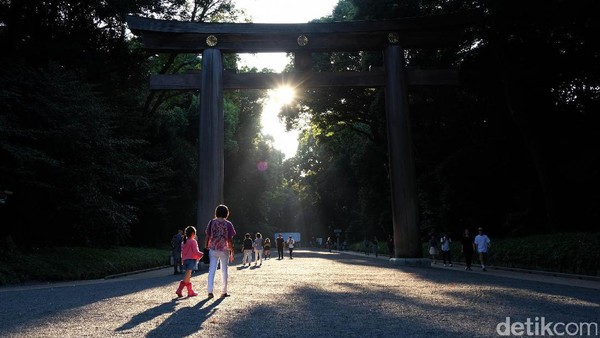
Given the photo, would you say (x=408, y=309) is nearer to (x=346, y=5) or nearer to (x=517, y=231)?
(x=517, y=231)

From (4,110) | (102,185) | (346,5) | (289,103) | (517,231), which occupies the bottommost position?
(517,231)

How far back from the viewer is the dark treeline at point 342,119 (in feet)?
54.4

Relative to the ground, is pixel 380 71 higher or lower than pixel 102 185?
higher

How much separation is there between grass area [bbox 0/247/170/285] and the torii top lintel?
324 inches

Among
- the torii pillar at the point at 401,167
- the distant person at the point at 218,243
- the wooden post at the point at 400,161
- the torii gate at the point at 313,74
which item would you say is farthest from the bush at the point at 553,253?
the distant person at the point at 218,243

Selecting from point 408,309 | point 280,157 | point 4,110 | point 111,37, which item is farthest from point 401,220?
point 280,157

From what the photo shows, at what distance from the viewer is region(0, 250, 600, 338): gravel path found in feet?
18.8

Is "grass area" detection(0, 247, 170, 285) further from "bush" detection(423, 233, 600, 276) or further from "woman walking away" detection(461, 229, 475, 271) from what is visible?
"bush" detection(423, 233, 600, 276)

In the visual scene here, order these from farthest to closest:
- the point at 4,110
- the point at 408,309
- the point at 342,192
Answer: the point at 342,192 < the point at 4,110 < the point at 408,309

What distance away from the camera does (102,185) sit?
18453 mm

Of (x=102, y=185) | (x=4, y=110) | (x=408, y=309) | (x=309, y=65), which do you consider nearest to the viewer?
(x=408, y=309)

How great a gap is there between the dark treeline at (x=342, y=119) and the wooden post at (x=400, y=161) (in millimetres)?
4072

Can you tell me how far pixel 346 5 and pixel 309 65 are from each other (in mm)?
18191

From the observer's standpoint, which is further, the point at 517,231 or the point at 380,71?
the point at 517,231
